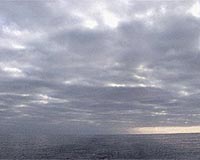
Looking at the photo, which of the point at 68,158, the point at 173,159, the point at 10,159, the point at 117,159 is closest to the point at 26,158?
the point at 10,159

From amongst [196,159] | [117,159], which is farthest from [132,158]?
[196,159]

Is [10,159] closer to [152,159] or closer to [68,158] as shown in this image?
[68,158]

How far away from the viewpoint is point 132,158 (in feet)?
386

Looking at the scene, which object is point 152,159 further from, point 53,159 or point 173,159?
point 53,159

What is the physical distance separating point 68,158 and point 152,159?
102ft

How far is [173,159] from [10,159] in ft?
194

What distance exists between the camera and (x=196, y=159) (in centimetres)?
11744

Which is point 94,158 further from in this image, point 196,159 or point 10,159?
point 196,159

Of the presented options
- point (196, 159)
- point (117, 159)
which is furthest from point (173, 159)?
point (117, 159)

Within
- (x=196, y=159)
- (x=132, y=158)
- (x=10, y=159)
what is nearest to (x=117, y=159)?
(x=132, y=158)

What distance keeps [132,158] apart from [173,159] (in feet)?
49.5

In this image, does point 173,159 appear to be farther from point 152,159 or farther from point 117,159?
point 117,159

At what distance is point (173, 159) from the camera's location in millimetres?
117938

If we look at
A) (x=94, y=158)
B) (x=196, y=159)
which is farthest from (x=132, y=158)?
(x=196, y=159)
